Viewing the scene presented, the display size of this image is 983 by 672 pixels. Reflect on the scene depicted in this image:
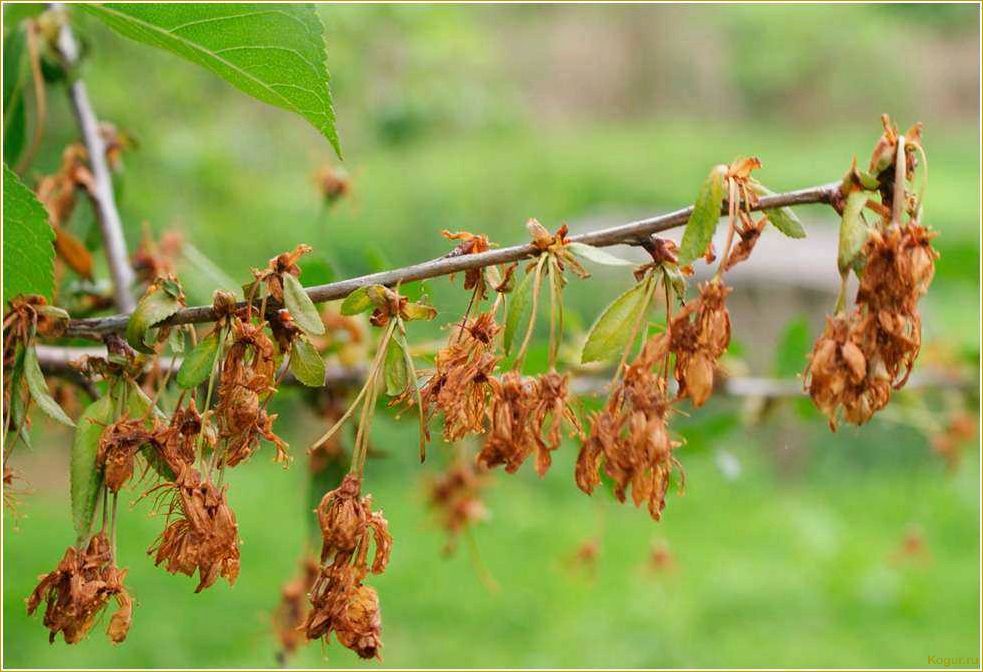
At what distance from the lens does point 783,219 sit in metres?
0.50

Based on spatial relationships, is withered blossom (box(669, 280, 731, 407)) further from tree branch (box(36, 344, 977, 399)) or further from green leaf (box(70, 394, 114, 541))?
green leaf (box(70, 394, 114, 541))

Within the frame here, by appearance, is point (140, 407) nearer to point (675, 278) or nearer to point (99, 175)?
point (675, 278)

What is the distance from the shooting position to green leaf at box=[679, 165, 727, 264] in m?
0.48

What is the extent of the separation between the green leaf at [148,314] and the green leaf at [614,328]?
21cm

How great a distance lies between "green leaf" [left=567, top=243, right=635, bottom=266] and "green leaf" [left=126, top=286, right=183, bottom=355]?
21cm

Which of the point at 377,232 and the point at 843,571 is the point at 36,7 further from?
the point at 377,232

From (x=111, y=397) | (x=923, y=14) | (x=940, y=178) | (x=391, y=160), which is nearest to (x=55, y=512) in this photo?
(x=391, y=160)

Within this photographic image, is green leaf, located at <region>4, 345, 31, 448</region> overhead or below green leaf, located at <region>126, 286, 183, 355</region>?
below

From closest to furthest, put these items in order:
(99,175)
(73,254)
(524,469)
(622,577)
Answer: (73,254)
(99,175)
(622,577)
(524,469)

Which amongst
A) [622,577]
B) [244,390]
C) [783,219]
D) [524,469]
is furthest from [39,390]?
[524,469]

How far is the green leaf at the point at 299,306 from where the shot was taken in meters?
0.51

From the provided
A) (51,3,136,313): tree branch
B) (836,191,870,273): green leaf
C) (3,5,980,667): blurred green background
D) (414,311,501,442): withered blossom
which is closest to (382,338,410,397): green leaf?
(414,311,501,442): withered blossom

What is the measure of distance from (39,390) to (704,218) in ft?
1.19

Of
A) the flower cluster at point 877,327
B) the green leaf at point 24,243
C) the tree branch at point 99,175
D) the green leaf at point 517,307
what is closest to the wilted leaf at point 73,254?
the tree branch at point 99,175
